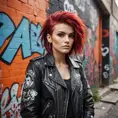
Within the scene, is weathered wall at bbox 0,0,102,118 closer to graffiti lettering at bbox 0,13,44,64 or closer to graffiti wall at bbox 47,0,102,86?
graffiti lettering at bbox 0,13,44,64

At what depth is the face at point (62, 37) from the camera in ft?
7.06

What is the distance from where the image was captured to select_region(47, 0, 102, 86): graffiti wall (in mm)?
6766

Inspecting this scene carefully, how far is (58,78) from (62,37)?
35cm

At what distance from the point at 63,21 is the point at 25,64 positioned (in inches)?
74.4

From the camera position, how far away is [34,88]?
6.59 feet

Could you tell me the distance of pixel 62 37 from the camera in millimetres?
2178

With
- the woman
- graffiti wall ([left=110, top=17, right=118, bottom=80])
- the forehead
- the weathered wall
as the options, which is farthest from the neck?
graffiti wall ([left=110, top=17, right=118, bottom=80])

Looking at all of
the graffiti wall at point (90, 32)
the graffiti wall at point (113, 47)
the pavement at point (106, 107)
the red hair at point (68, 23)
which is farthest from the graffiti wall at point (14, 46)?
the graffiti wall at point (113, 47)

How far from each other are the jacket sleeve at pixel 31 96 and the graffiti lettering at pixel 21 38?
1.33 m

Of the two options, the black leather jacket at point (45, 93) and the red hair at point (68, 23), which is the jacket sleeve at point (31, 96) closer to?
the black leather jacket at point (45, 93)

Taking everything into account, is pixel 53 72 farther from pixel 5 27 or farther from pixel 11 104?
pixel 11 104

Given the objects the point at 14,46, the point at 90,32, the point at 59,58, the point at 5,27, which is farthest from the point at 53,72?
the point at 90,32

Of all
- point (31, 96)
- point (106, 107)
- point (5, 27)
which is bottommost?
point (106, 107)

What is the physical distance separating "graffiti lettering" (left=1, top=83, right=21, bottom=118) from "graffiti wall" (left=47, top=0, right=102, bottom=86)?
2.72m
